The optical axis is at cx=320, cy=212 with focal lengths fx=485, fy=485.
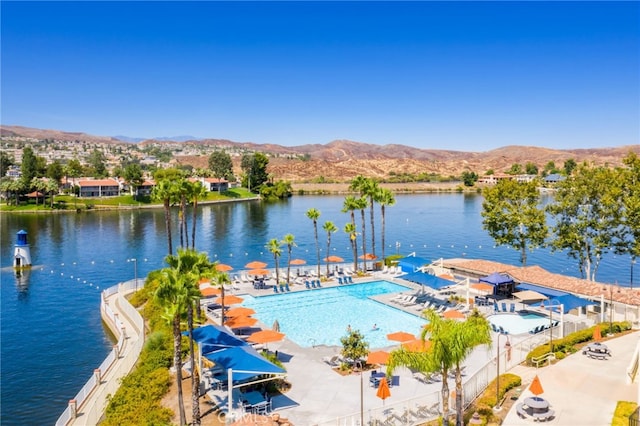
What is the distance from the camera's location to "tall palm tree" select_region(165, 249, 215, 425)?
18.9 metres

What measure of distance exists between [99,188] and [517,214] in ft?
371

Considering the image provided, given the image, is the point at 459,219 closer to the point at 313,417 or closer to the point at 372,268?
the point at 372,268

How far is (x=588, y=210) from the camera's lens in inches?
1617

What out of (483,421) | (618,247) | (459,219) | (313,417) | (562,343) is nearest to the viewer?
(483,421)

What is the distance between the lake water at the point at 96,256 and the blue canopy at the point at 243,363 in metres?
10.1

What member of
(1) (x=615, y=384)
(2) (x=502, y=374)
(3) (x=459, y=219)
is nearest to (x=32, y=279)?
(2) (x=502, y=374)

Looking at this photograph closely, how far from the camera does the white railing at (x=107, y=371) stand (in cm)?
2045

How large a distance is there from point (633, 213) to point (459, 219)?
6217 centimetres

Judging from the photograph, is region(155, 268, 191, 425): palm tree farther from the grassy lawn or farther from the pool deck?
the grassy lawn

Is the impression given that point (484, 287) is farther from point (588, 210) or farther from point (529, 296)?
point (588, 210)

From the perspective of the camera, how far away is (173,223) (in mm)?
93188

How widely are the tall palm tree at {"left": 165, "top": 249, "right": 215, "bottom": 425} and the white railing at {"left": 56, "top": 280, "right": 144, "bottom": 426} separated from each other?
4.68 m

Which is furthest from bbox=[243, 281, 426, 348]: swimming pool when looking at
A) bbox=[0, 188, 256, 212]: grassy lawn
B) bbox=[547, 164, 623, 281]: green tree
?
bbox=[0, 188, 256, 212]: grassy lawn

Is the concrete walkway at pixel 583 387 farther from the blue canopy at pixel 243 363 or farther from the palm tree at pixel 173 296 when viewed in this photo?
the palm tree at pixel 173 296
